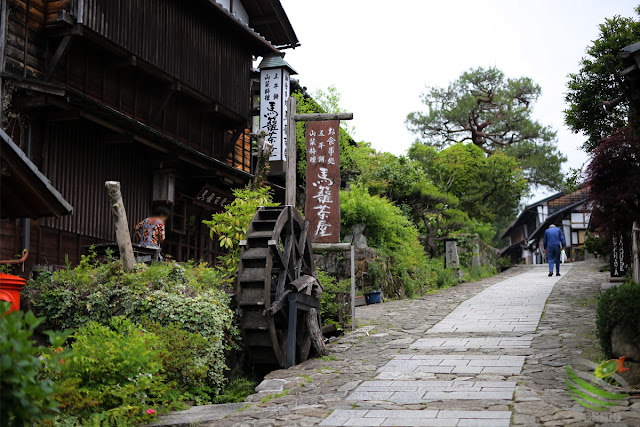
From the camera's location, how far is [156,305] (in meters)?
9.41

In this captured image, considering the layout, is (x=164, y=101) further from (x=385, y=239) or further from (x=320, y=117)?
(x=385, y=239)

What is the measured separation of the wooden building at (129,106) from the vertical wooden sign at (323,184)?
3698 millimetres

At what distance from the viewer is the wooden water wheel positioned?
10.5 m

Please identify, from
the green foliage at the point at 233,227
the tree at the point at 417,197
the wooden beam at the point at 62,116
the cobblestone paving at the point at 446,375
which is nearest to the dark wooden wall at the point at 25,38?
the wooden beam at the point at 62,116

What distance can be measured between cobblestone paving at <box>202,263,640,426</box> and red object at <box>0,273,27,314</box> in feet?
10.5

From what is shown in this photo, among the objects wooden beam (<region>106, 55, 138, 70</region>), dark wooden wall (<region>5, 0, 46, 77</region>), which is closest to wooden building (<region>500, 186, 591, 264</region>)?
wooden beam (<region>106, 55, 138, 70</region>)

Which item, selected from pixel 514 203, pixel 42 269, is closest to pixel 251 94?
pixel 42 269

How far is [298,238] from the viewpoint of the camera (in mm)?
12828

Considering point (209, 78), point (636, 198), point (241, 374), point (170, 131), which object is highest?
point (209, 78)

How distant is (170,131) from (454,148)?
21.7 m

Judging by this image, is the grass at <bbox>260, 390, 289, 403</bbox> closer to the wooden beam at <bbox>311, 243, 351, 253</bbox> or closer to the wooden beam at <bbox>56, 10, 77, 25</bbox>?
the wooden beam at <bbox>311, 243, 351, 253</bbox>

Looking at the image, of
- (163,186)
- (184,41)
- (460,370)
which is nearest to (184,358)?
(460,370)

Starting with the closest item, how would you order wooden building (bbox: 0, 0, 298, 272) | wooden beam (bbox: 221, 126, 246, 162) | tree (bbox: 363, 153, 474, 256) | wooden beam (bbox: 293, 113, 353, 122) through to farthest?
wooden building (bbox: 0, 0, 298, 272)
wooden beam (bbox: 293, 113, 353, 122)
wooden beam (bbox: 221, 126, 246, 162)
tree (bbox: 363, 153, 474, 256)

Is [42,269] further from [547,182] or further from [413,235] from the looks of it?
[547,182]
